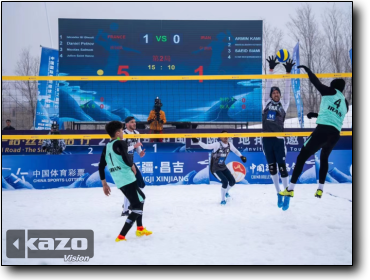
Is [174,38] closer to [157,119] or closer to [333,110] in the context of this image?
[157,119]

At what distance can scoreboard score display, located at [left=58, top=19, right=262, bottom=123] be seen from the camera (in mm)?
12367

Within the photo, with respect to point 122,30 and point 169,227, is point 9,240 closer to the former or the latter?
point 169,227

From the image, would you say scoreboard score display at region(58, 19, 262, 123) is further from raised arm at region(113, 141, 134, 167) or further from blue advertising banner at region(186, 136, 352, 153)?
raised arm at region(113, 141, 134, 167)

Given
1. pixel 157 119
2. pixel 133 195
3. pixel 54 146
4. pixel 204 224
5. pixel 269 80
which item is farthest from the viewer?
pixel 54 146

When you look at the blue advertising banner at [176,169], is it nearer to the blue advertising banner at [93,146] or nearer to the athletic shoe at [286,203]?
the blue advertising banner at [93,146]

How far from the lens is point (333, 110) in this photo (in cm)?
500

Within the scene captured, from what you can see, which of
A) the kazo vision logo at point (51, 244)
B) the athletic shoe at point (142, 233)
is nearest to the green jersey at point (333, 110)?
the athletic shoe at point (142, 233)

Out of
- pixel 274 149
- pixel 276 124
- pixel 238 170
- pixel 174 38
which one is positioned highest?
pixel 174 38

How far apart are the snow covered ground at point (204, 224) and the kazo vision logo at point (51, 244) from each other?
0.40ft

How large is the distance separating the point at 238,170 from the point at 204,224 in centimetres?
441

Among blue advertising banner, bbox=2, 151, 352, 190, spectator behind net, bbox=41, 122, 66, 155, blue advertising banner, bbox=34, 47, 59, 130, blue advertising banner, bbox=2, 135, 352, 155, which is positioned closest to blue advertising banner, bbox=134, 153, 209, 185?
blue advertising banner, bbox=2, 151, 352, 190

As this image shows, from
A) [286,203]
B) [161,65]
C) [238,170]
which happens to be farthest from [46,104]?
[286,203]

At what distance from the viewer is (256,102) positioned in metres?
12.5

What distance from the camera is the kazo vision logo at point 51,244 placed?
13.8ft
